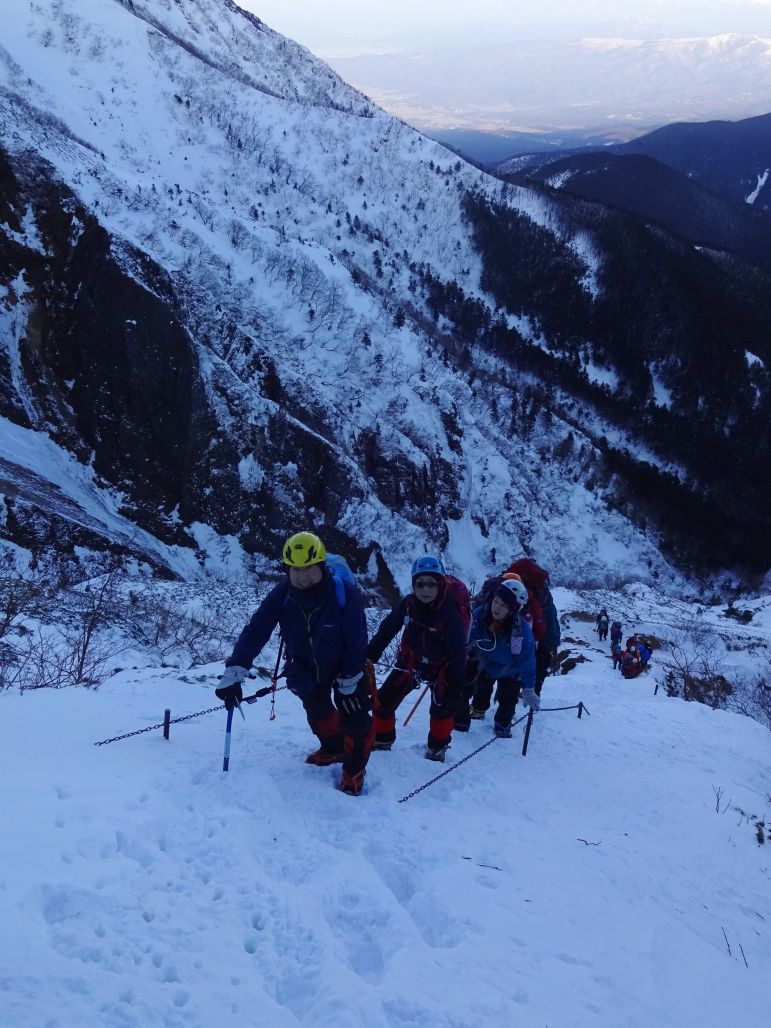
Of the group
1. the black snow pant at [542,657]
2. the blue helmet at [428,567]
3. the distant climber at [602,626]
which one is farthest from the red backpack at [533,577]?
the distant climber at [602,626]

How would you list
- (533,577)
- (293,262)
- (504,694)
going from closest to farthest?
(504,694), (533,577), (293,262)

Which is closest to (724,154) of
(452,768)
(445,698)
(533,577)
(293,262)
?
(293,262)

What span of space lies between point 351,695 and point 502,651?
6.91 feet

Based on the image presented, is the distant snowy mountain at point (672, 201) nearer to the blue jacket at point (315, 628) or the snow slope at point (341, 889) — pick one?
the snow slope at point (341, 889)

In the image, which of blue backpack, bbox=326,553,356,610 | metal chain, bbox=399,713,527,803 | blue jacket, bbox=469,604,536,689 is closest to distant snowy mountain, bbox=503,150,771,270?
blue jacket, bbox=469,604,536,689

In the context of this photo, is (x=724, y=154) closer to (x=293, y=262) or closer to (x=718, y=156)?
(x=718, y=156)

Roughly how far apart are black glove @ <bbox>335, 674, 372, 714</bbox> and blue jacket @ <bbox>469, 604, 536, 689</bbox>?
5.92 ft

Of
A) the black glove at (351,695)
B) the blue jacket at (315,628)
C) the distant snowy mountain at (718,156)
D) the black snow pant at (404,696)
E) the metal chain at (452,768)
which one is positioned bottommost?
the metal chain at (452,768)

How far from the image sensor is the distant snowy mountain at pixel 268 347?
24.1 m

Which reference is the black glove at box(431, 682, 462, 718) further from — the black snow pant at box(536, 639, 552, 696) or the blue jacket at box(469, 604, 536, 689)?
the black snow pant at box(536, 639, 552, 696)

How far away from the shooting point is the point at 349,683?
4316 millimetres

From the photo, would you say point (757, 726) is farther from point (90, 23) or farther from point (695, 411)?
point (90, 23)

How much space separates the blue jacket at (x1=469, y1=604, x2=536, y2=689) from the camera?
19.3ft

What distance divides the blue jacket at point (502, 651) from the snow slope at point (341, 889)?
2.97 feet
